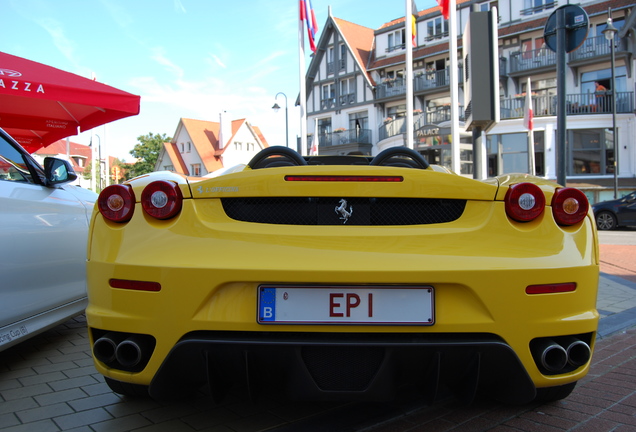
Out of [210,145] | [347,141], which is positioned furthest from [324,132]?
[210,145]

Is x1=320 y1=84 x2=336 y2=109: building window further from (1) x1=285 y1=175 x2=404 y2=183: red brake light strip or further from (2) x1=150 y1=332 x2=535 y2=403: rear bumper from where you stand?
(2) x1=150 y1=332 x2=535 y2=403: rear bumper

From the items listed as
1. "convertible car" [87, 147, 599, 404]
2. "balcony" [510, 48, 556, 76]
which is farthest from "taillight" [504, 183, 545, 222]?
"balcony" [510, 48, 556, 76]

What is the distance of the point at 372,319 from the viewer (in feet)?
6.01

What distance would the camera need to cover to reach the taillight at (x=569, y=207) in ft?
6.66

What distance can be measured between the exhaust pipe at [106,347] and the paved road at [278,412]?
0.48 metres

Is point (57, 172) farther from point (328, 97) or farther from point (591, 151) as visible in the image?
point (328, 97)

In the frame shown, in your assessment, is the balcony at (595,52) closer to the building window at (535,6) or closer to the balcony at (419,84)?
the building window at (535,6)

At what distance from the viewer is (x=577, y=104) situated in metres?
28.6

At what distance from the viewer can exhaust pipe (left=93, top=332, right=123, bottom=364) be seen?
6.52 ft

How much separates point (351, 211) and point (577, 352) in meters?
0.99

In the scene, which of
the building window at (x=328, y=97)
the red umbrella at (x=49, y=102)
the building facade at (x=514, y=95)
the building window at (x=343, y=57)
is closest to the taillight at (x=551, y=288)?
the red umbrella at (x=49, y=102)

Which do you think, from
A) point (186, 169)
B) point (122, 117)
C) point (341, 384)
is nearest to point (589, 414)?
point (341, 384)

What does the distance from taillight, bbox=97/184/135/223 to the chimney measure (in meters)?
56.0

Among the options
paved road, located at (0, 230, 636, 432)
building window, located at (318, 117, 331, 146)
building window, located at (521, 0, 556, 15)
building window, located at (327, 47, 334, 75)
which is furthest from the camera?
building window, located at (327, 47, 334, 75)
